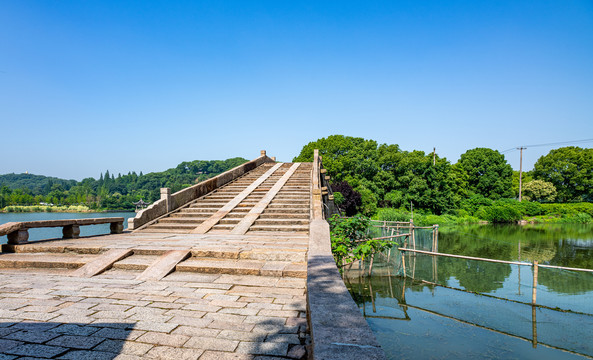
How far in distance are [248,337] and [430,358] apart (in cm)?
433

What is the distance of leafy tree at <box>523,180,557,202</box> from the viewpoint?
5016 cm

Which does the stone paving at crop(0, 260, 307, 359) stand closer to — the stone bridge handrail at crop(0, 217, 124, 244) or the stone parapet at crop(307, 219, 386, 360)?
the stone parapet at crop(307, 219, 386, 360)

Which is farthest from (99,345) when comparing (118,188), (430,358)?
(118,188)

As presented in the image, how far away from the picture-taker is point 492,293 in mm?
10930

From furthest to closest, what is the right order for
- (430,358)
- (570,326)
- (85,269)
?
(570,326)
(430,358)
(85,269)

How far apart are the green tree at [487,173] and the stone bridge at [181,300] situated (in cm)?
5101

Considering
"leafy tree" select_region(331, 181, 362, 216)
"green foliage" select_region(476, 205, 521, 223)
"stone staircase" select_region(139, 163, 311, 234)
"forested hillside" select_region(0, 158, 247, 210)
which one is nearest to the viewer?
"stone staircase" select_region(139, 163, 311, 234)

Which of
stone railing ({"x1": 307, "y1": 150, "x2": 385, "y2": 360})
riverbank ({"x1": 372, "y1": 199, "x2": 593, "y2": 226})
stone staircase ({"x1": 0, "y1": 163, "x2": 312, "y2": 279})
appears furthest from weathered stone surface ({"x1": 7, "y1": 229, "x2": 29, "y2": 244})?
riverbank ({"x1": 372, "y1": 199, "x2": 593, "y2": 226})

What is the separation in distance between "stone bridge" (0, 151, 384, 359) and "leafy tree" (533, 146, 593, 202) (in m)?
61.2

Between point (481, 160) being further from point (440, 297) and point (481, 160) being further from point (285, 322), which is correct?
point (285, 322)

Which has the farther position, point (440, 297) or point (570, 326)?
point (440, 297)

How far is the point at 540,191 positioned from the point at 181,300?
60672mm

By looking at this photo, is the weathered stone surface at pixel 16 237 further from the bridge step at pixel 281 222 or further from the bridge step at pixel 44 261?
the bridge step at pixel 281 222

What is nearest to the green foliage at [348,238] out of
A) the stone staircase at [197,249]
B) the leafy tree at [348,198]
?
the stone staircase at [197,249]
